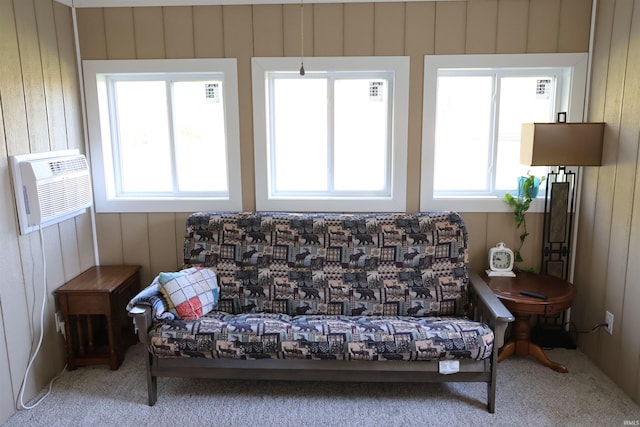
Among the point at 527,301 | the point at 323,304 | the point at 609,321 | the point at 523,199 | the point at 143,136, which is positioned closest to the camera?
the point at 527,301

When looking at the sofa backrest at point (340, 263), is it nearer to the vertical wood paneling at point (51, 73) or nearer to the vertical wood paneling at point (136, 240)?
the vertical wood paneling at point (136, 240)

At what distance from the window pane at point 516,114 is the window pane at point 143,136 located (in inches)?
96.1

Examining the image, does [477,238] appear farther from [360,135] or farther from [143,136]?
[143,136]

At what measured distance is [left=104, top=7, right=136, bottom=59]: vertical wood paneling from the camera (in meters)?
3.02

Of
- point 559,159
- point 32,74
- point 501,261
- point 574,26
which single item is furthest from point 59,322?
point 574,26

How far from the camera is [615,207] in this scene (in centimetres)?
269

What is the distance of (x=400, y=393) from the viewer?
260cm

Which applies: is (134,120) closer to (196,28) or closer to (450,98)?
(196,28)

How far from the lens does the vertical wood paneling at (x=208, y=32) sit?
300cm

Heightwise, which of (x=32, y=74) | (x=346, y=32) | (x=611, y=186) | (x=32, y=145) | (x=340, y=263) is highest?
(x=346, y=32)

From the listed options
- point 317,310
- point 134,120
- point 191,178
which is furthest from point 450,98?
point 134,120

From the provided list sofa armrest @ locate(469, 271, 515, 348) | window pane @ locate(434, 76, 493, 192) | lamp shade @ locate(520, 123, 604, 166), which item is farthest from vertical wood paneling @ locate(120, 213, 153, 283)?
lamp shade @ locate(520, 123, 604, 166)

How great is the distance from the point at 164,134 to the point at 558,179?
9.44ft

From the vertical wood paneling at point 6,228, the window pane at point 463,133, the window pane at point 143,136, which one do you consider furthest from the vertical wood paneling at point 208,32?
the window pane at point 463,133
